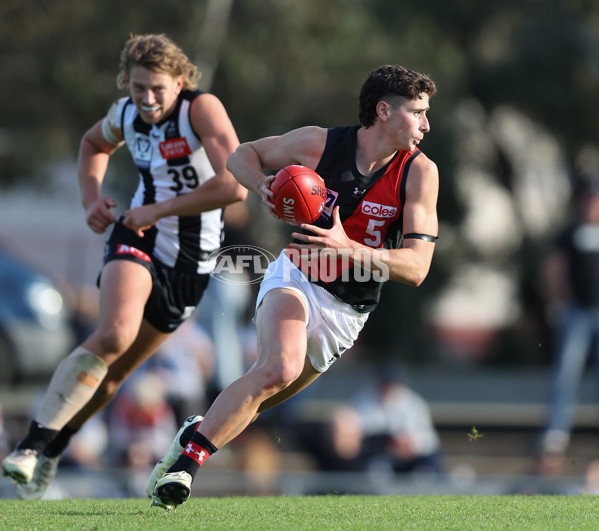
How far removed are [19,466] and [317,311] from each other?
1928 mm

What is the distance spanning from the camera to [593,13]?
69.0 ft

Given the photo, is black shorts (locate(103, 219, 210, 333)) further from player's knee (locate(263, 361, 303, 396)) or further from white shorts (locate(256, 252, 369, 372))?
player's knee (locate(263, 361, 303, 396))

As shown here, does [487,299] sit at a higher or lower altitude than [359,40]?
lower

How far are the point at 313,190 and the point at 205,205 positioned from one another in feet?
4.02

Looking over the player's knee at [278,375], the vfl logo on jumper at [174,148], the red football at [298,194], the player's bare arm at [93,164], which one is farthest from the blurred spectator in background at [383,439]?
the red football at [298,194]

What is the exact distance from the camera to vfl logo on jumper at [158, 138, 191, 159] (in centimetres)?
620

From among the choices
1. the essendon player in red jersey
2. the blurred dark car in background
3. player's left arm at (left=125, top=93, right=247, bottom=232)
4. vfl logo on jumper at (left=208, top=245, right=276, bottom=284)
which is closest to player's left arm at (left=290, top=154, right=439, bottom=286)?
the essendon player in red jersey

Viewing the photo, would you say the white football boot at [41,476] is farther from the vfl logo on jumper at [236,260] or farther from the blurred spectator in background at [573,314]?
the blurred spectator in background at [573,314]

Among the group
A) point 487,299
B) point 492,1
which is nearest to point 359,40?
point 492,1

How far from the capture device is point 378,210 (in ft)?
17.6

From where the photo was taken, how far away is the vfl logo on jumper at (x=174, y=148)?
6.20 m

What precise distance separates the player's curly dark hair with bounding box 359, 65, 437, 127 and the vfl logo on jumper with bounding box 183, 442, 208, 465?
1.92m

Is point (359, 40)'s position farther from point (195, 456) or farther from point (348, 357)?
point (195, 456)

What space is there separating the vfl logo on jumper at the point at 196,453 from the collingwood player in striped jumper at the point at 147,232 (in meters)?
1.12
